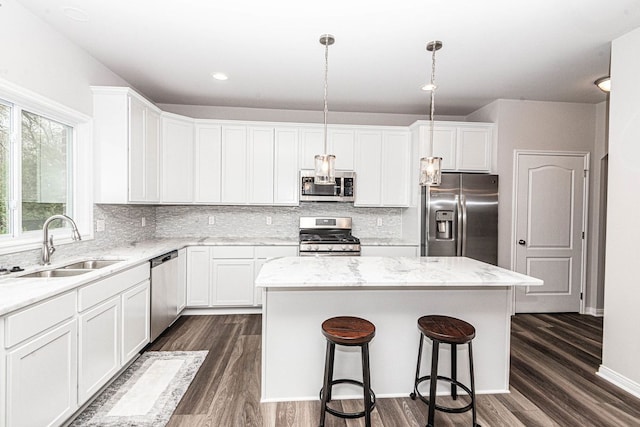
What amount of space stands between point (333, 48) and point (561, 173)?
3.35m

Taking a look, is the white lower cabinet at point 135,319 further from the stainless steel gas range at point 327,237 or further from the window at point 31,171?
the stainless steel gas range at point 327,237

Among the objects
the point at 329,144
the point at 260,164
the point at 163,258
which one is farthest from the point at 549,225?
the point at 163,258

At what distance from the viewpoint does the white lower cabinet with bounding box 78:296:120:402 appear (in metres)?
2.00

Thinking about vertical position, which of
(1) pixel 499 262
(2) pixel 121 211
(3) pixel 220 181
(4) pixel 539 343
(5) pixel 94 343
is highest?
(3) pixel 220 181

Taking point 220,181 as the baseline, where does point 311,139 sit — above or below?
above

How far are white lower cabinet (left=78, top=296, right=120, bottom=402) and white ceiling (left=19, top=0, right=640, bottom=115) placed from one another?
209cm

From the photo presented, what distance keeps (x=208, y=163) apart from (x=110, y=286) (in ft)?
7.22

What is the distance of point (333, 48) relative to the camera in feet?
9.02

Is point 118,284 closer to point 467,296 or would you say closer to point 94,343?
point 94,343

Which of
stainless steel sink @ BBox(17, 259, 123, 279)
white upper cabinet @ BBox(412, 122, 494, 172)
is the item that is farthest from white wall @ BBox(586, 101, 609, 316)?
stainless steel sink @ BBox(17, 259, 123, 279)

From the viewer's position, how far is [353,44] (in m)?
2.67

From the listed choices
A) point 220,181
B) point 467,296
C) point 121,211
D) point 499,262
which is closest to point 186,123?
point 220,181

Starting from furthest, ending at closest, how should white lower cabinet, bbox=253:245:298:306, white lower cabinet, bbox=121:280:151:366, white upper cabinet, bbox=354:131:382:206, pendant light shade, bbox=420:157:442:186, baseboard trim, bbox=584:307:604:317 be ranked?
white upper cabinet, bbox=354:131:382:206, baseboard trim, bbox=584:307:604:317, white lower cabinet, bbox=253:245:298:306, white lower cabinet, bbox=121:280:151:366, pendant light shade, bbox=420:157:442:186

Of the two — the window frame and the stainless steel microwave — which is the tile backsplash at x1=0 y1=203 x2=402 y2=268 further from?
the window frame
